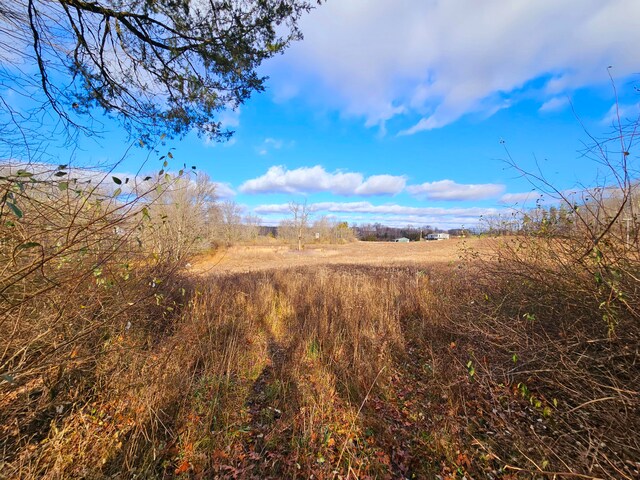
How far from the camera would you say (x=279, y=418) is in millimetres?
2605

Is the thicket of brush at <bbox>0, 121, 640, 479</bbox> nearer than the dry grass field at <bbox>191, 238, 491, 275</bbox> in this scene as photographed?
Yes

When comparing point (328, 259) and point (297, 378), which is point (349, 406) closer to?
point (297, 378)

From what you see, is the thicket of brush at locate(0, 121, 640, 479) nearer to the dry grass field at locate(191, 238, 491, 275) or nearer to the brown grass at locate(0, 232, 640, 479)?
the brown grass at locate(0, 232, 640, 479)

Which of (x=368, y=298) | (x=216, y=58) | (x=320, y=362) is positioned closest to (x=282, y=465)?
(x=320, y=362)

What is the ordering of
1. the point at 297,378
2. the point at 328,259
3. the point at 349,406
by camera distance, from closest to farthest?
the point at 349,406
the point at 297,378
the point at 328,259

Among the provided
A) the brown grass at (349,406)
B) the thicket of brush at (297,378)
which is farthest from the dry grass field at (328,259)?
the brown grass at (349,406)

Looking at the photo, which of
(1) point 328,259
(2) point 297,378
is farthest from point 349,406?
(1) point 328,259

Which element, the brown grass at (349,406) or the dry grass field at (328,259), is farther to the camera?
the dry grass field at (328,259)

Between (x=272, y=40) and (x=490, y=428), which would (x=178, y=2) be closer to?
(x=272, y=40)

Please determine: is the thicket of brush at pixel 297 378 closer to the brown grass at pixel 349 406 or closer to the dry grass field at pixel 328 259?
the brown grass at pixel 349 406

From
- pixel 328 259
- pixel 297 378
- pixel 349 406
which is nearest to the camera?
pixel 349 406

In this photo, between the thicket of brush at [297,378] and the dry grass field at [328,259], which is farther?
the dry grass field at [328,259]

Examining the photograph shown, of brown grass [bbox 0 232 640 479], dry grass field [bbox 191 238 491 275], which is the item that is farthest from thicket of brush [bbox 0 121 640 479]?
dry grass field [bbox 191 238 491 275]

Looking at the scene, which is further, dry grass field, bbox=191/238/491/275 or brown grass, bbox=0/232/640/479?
dry grass field, bbox=191/238/491/275
